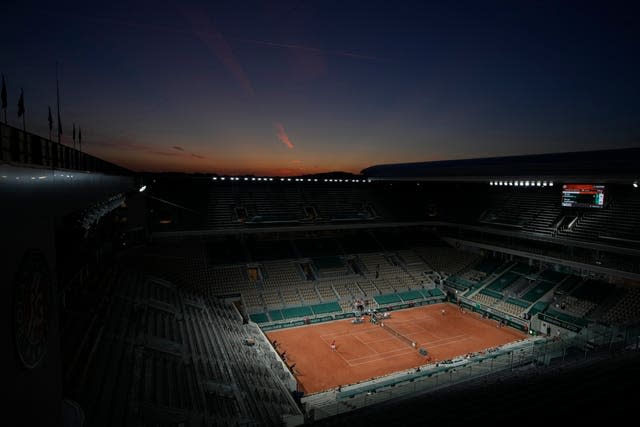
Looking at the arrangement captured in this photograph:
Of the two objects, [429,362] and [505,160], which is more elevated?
[505,160]

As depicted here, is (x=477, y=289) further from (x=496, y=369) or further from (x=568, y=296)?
(x=496, y=369)

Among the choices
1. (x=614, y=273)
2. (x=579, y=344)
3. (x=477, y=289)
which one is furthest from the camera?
(x=477, y=289)

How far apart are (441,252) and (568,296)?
1442 cm

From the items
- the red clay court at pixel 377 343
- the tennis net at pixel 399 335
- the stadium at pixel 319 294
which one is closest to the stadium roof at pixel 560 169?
the stadium at pixel 319 294

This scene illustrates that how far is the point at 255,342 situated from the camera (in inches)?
896

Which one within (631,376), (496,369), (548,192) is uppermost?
(548,192)

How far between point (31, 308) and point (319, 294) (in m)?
29.2

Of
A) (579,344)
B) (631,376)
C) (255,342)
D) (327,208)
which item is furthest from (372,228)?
(631,376)

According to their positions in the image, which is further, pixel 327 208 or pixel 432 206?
pixel 432 206

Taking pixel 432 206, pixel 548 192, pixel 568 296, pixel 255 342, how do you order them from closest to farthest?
pixel 255 342 → pixel 568 296 → pixel 548 192 → pixel 432 206

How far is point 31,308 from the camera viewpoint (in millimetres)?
4820

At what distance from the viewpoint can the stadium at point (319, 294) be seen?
6121 mm

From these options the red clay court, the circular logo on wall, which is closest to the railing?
the circular logo on wall

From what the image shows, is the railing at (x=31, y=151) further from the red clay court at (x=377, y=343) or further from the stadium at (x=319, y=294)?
the red clay court at (x=377, y=343)
